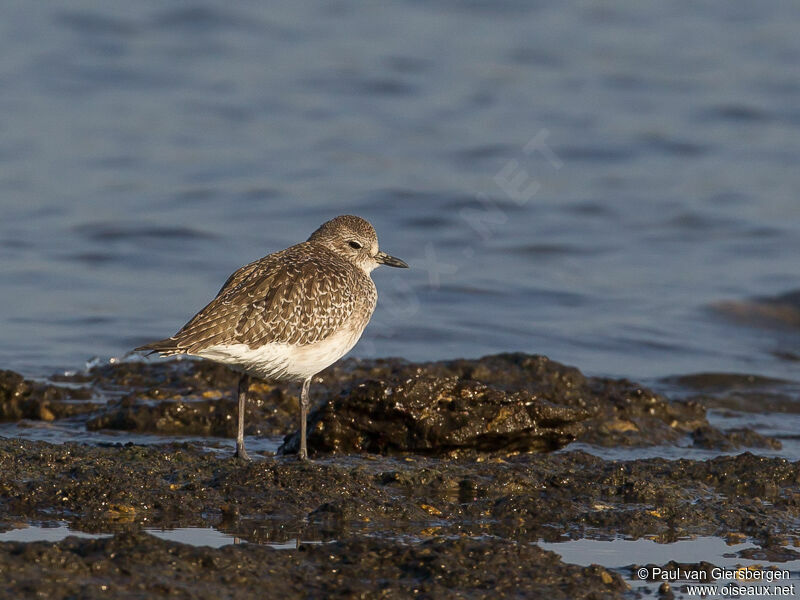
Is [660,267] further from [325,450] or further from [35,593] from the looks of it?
[35,593]

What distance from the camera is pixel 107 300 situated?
1321 cm

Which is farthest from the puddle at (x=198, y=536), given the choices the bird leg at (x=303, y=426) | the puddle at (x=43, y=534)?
the bird leg at (x=303, y=426)

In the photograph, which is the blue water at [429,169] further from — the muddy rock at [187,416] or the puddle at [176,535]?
the puddle at [176,535]

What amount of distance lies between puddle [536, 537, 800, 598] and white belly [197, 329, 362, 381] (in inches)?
87.0

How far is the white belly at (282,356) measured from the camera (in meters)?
7.35

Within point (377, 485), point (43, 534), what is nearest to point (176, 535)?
point (43, 534)

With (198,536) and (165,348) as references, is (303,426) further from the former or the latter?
(198,536)

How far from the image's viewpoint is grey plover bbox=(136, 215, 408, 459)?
24.0 feet

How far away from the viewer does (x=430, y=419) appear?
787 cm

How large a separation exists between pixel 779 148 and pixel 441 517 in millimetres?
15203

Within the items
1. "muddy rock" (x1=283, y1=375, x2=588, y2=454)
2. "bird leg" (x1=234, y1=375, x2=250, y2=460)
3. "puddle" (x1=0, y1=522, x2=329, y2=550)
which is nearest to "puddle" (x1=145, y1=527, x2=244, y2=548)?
"puddle" (x1=0, y1=522, x2=329, y2=550)

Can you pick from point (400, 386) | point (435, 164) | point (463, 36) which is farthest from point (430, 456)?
point (463, 36)

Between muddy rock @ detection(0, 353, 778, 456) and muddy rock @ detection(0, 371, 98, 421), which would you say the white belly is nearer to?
muddy rock @ detection(0, 353, 778, 456)

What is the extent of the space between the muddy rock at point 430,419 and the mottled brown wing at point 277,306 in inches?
22.0
